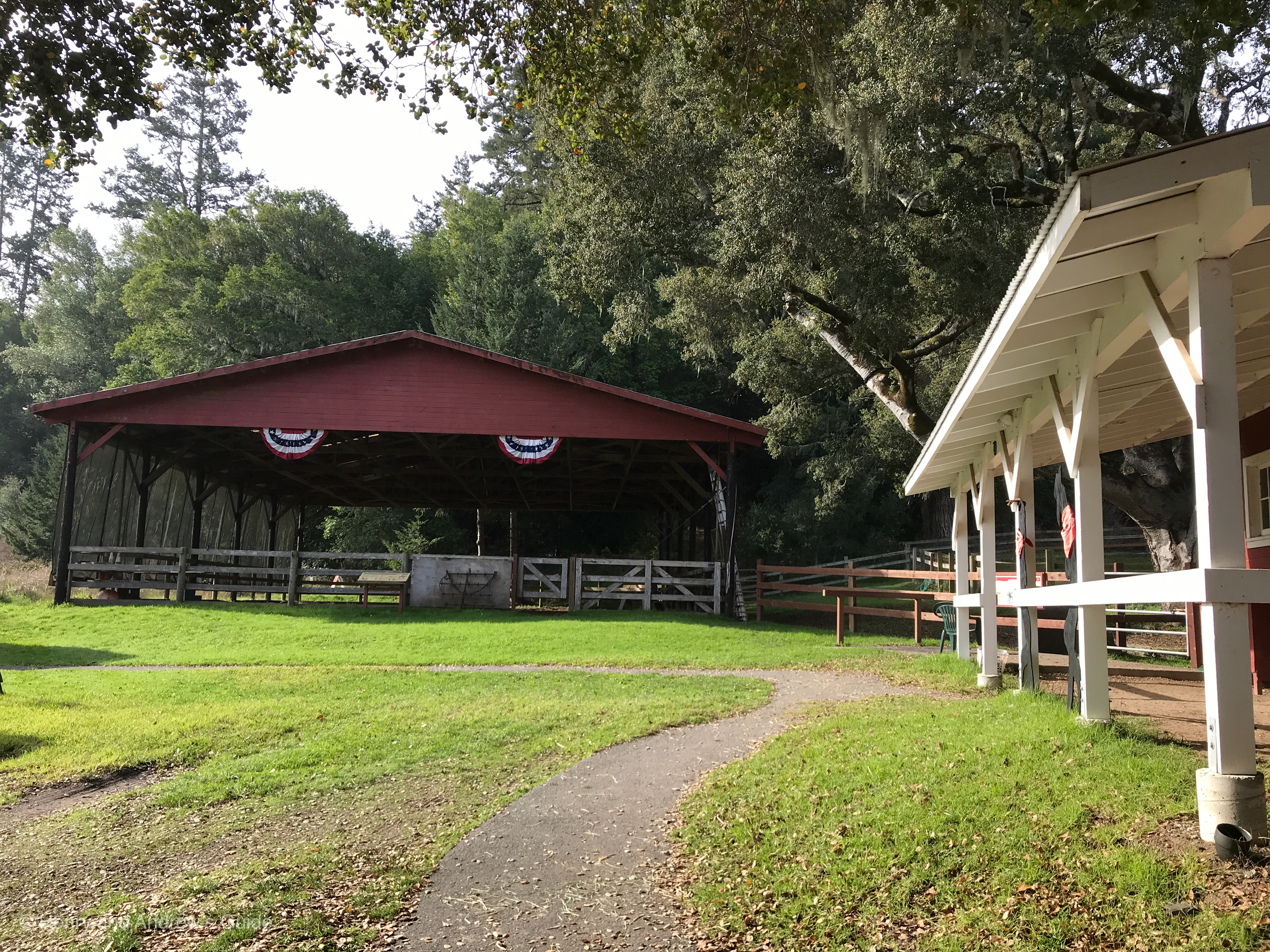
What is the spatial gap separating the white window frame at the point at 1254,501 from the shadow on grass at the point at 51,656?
14164mm

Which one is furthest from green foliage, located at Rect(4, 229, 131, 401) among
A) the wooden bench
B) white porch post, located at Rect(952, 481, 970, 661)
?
white porch post, located at Rect(952, 481, 970, 661)

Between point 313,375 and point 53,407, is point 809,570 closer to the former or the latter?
point 313,375

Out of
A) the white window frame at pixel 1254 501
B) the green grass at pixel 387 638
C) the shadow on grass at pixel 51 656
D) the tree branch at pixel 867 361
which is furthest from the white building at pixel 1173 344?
the shadow on grass at pixel 51 656

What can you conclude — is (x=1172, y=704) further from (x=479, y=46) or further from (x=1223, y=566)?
(x=479, y=46)

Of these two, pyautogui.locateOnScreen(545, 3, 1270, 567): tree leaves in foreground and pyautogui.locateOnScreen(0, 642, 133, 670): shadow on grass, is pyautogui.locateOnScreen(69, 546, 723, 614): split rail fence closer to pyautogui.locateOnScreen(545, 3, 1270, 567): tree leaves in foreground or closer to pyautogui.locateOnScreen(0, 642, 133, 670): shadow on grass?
pyautogui.locateOnScreen(0, 642, 133, 670): shadow on grass

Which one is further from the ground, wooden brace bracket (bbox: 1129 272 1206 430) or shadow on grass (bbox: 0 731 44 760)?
wooden brace bracket (bbox: 1129 272 1206 430)

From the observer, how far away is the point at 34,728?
8047 millimetres

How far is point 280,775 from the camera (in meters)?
6.52

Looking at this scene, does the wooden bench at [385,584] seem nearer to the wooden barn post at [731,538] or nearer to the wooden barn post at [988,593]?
the wooden barn post at [731,538]

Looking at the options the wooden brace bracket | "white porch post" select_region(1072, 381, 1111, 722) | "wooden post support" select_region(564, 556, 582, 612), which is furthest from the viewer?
"wooden post support" select_region(564, 556, 582, 612)

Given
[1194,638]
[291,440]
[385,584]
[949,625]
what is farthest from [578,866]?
[291,440]

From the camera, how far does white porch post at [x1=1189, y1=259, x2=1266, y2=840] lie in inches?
147

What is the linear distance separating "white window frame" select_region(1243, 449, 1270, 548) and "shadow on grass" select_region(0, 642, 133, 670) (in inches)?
558

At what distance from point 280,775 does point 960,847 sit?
4646 millimetres
